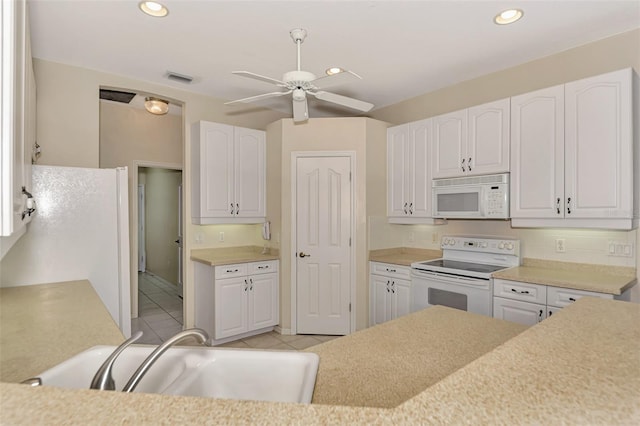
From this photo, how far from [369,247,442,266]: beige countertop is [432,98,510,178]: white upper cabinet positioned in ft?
3.14

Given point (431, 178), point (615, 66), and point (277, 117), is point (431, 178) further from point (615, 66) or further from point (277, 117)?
point (277, 117)

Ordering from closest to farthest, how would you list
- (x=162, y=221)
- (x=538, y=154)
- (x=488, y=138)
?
1. (x=538, y=154)
2. (x=488, y=138)
3. (x=162, y=221)

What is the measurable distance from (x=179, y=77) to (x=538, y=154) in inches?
138

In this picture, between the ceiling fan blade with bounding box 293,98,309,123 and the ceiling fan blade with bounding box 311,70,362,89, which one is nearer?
the ceiling fan blade with bounding box 311,70,362,89

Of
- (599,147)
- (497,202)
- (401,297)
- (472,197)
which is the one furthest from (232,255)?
(599,147)

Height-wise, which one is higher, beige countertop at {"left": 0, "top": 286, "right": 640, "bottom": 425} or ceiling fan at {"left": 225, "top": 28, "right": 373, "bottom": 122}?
ceiling fan at {"left": 225, "top": 28, "right": 373, "bottom": 122}

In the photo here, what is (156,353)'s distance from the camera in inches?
30.8

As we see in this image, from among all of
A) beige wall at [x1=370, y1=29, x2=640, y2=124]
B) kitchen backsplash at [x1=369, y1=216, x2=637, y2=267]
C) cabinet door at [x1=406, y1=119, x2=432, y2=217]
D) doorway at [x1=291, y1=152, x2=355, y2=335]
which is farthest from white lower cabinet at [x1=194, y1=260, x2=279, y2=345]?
beige wall at [x1=370, y1=29, x2=640, y2=124]

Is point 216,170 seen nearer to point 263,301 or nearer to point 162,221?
point 263,301

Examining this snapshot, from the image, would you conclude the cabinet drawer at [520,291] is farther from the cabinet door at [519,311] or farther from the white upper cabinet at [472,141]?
the white upper cabinet at [472,141]

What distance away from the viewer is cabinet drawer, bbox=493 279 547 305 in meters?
2.55

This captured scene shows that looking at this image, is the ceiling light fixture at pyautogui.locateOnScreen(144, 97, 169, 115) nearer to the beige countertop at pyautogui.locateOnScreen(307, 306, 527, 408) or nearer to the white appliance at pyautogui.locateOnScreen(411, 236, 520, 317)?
the white appliance at pyautogui.locateOnScreen(411, 236, 520, 317)

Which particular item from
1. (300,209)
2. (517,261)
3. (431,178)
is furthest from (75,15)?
(517,261)

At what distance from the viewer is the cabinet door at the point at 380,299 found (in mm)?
3682
